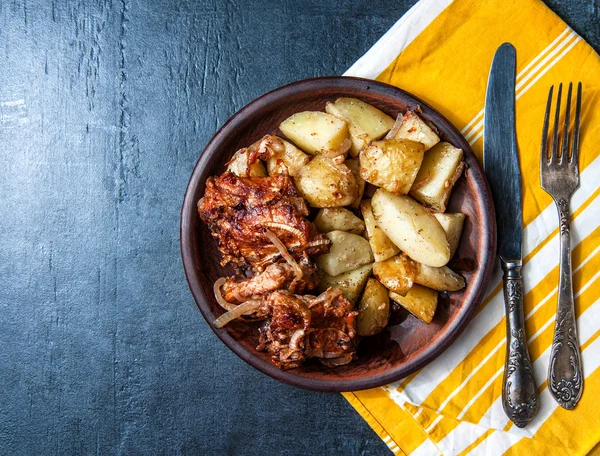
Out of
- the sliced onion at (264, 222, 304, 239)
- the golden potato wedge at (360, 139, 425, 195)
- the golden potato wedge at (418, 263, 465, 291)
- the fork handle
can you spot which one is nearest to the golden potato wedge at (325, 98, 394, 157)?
the golden potato wedge at (360, 139, 425, 195)

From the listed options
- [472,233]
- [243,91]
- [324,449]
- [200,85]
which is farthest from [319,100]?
[324,449]

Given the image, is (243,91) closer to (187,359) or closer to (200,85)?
(200,85)

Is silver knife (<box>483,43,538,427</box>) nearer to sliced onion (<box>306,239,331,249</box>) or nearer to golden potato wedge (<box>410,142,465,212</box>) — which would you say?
golden potato wedge (<box>410,142,465,212</box>)

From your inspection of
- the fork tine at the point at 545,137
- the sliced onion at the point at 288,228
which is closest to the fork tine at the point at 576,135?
the fork tine at the point at 545,137

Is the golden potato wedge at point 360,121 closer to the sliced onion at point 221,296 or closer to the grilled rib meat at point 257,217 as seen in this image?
the grilled rib meat at point 257,217

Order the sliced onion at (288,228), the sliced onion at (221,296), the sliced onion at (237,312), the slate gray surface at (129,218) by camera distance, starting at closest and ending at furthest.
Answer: the sliced onion at (288,228)
the sliced onion at (237,312)
the sliced onion at (221,296)
the slate gray surface at (129,218)

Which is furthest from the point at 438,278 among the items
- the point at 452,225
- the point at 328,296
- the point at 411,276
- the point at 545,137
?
the point at 545,137
